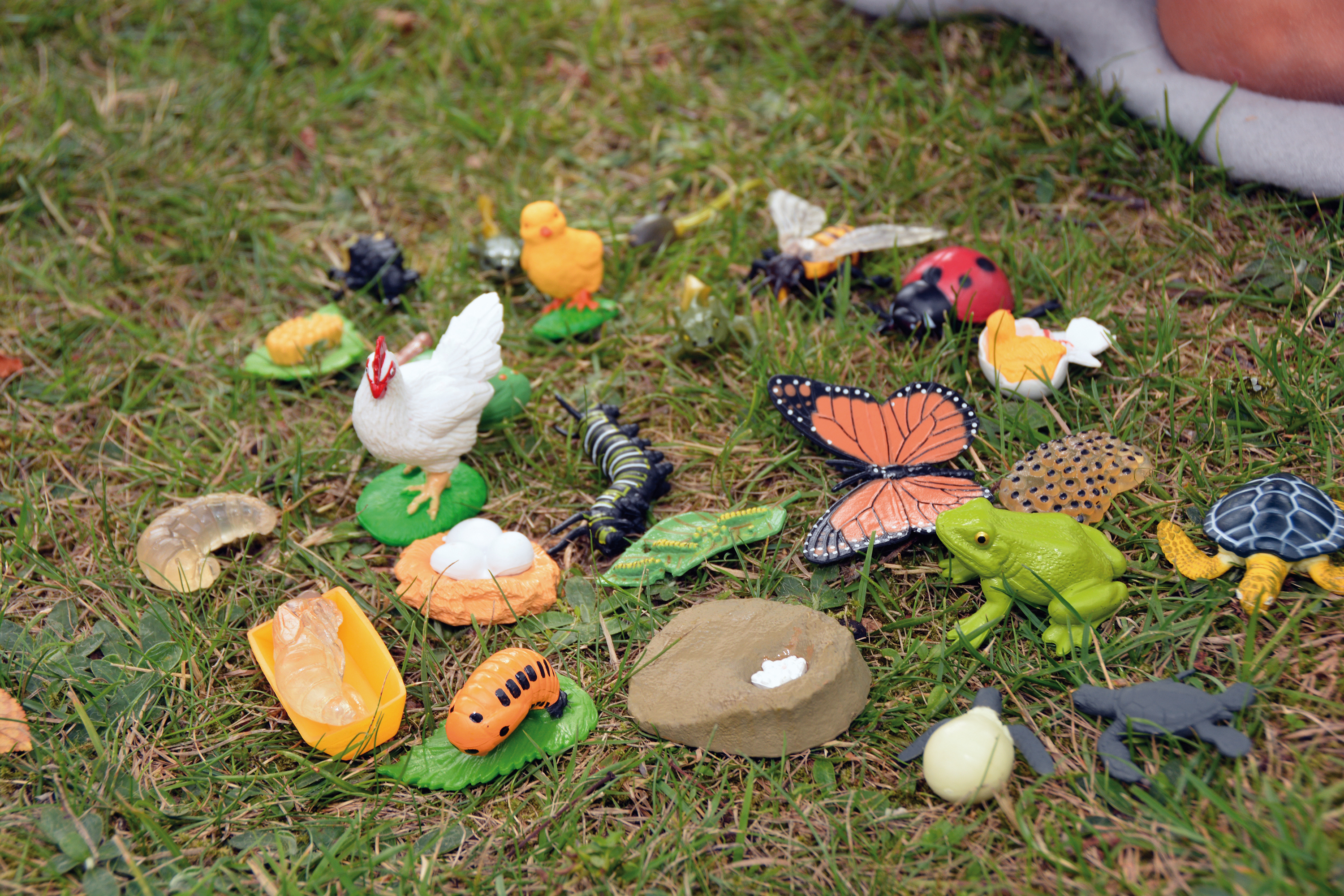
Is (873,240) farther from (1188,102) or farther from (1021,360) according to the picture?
(1188,102)

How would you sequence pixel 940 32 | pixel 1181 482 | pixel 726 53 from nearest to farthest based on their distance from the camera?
pixel 1181 482 → pixel 940 32 → pixel 726 53

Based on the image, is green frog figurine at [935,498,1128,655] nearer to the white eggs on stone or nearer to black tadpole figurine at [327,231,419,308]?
the white eggs on stone

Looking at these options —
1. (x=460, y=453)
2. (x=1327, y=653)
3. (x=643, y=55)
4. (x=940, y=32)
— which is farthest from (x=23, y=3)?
(x=1327, y=653)

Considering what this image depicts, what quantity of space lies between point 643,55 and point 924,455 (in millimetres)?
2600

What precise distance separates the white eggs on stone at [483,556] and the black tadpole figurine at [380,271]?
1.23 metres

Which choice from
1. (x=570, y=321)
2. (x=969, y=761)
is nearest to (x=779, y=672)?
(x=969, y=761)

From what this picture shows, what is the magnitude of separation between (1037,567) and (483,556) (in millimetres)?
1335

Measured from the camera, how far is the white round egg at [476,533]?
92.1 inches

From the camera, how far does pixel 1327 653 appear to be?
6.33 ft

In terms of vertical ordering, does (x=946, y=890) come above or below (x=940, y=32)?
below

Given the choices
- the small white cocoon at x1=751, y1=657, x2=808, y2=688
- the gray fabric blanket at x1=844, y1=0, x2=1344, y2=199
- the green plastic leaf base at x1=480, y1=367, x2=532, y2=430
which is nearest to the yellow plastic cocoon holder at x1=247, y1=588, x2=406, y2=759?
the green plastic leaf base at x1=480, y1=367, x2=532, y2=430

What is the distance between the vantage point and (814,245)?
3.03m

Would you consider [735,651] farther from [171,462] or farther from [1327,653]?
[171,462]

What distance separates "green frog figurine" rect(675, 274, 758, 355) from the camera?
284 centimetres
